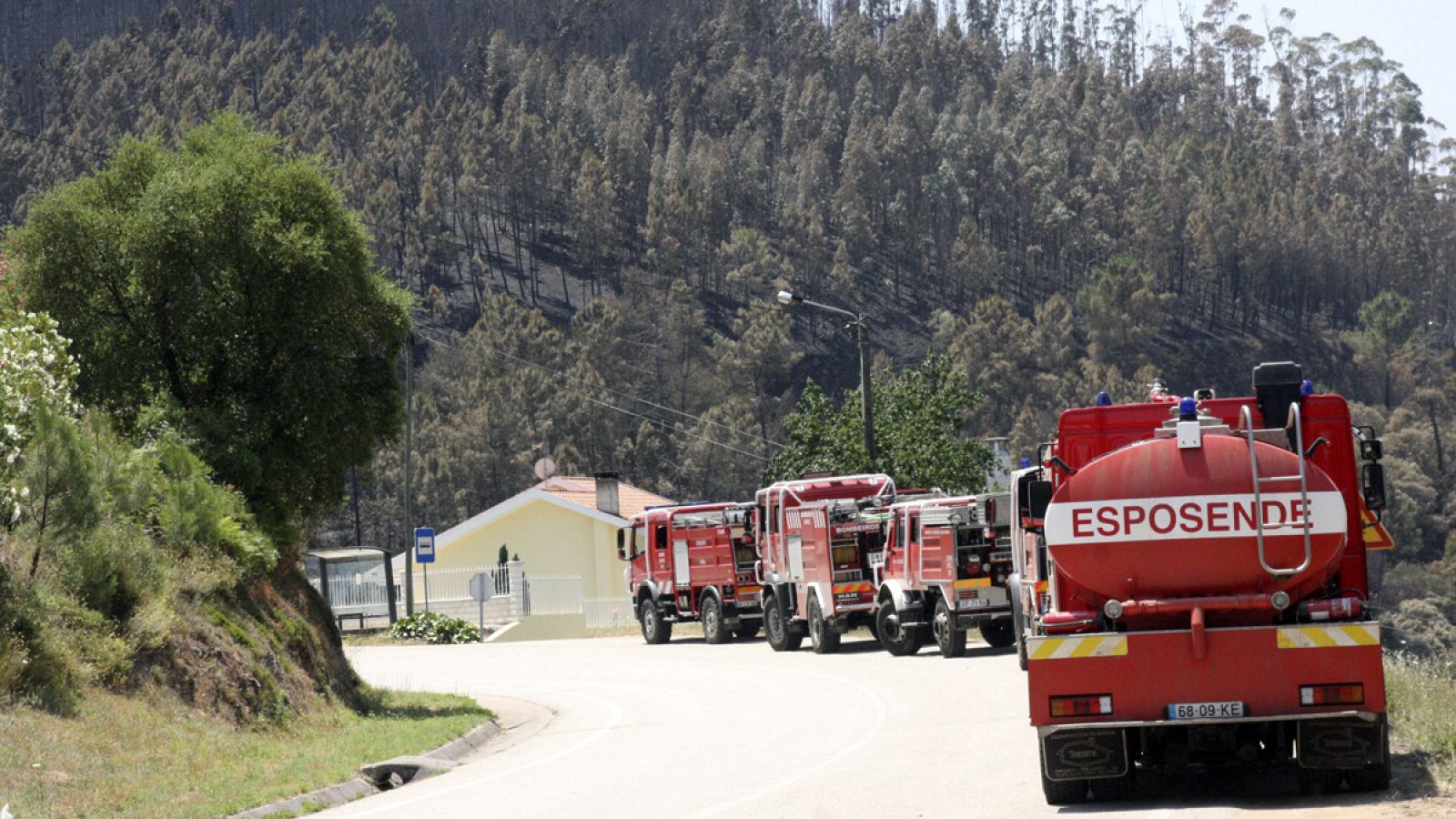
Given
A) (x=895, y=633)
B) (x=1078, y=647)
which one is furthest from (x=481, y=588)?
(x=1078, y=647)

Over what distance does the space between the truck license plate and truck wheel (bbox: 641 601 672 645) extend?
87.2 ft

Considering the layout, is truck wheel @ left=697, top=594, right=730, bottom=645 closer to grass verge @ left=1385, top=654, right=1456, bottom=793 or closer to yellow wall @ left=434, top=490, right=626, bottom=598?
grass verge @ left=1385, top=654, right=1456, bottom=793

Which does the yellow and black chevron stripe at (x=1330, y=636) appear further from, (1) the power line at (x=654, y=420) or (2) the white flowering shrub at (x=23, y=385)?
(1) the power line at (x=654, y=420)

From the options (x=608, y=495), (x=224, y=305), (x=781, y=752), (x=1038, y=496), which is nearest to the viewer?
(x=1038, y=496)

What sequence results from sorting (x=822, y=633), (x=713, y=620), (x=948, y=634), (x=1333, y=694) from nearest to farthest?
1. (x=1333, y=694)
2. (x=948, y=634)
3. (x=822, y=633)
4. (x=713, y=620)

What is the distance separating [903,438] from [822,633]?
11.6m

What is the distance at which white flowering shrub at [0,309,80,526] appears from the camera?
1389 cm

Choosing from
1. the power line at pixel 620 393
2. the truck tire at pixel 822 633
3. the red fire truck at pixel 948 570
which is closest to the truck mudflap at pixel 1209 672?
the red fire truck at pixel 948 570

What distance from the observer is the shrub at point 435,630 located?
41.3 metres

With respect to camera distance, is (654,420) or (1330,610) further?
(654,420)

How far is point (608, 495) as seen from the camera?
5806 centimetres

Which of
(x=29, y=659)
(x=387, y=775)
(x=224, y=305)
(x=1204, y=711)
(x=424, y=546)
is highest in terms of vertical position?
(x=224, y=305)

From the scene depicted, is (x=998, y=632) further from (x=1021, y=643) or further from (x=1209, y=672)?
(x=1209, y=672)

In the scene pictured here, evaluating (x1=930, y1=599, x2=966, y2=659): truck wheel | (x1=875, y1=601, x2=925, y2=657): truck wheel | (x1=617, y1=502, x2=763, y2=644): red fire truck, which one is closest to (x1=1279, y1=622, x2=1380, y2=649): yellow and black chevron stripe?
(x1=930, y1=599, x2=966, y2=659): truck wheel
